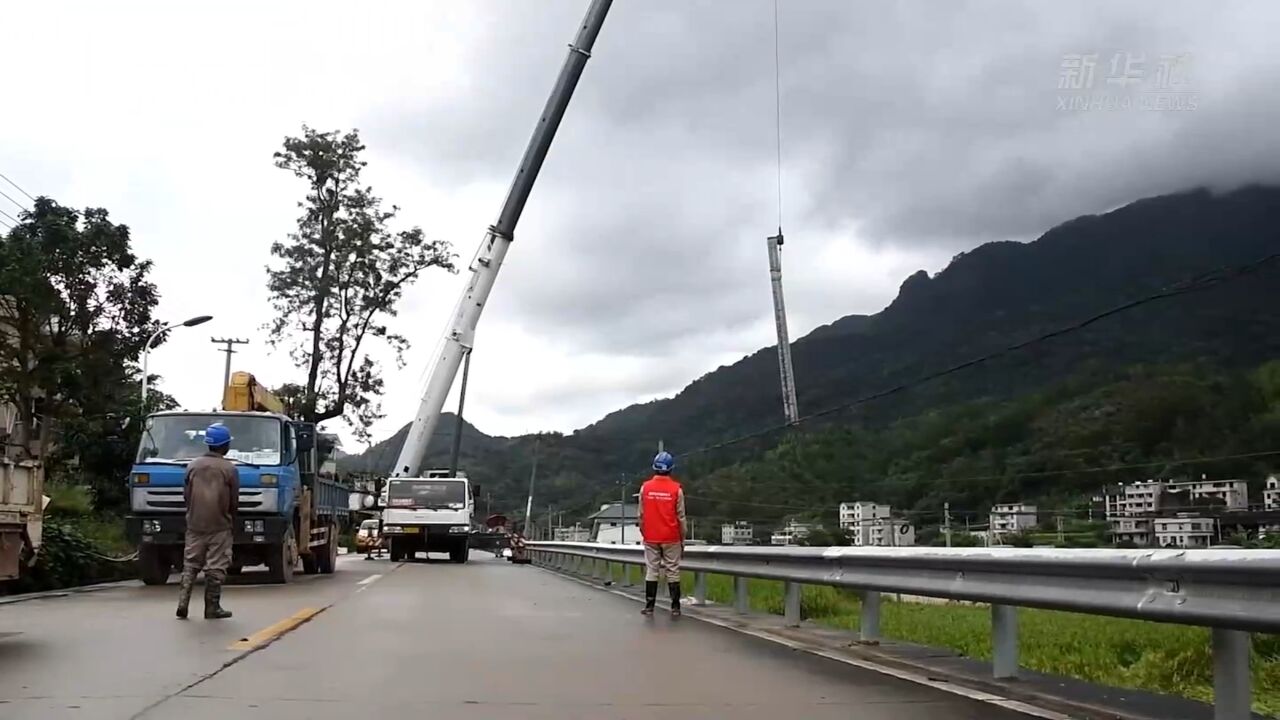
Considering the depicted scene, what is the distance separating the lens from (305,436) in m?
18.5

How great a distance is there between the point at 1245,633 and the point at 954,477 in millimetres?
9345

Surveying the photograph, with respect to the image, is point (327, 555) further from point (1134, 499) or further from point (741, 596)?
point (1134, 499)

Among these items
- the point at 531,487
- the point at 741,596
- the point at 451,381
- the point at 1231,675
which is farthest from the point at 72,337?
the point at 531,487

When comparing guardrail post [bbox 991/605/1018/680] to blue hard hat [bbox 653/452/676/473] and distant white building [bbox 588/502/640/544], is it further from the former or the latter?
distant white building [bbox 588/502/640/544]

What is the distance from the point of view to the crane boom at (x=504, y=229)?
31.9 meters

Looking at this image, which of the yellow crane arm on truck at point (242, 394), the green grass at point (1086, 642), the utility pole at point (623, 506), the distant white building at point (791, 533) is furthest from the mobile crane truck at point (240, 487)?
the utility pole at point (623, 506)

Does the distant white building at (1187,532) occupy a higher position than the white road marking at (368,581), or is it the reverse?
the distant white building at (1187,532)

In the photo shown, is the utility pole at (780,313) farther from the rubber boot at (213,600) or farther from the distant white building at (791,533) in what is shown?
the rubber boot at (213,600)

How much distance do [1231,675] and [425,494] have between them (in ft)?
98.9

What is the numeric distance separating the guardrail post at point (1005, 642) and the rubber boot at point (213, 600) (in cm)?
714

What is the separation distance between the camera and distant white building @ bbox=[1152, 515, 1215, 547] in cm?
870

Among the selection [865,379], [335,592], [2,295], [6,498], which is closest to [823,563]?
[6,498]

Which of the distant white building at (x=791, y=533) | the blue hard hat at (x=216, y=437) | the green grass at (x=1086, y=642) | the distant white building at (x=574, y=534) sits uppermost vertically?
the blue hard hat at (x=216, y=437)

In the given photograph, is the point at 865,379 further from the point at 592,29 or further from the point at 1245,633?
the point at 1245,633
